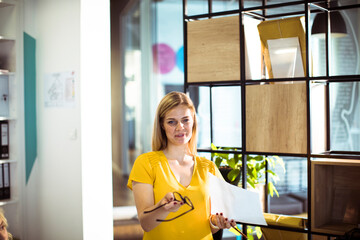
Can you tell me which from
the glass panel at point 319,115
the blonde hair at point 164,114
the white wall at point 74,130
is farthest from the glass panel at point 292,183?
the blonde hair at point 164,114

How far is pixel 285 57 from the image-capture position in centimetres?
242

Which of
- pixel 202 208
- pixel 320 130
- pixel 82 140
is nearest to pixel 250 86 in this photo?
pixel 320 130

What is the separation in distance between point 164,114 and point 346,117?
4.04 meters

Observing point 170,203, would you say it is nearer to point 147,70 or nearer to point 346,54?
point 346,54

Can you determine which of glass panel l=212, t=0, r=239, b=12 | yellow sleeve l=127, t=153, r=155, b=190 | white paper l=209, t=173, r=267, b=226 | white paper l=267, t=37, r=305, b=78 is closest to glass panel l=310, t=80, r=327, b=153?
white paper l=267, t=37, r=305, b=78

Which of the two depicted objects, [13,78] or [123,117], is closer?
[13,78]

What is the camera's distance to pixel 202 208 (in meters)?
1.94

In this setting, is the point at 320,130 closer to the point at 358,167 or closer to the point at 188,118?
the point at 358,167

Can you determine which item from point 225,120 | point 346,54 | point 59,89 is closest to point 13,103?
point 59,89

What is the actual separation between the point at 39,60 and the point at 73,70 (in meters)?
0.58

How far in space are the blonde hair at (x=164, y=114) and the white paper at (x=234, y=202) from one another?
0.81 ft

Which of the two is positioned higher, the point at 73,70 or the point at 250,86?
the point at 73,70

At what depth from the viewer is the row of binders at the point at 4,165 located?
12.6 ft

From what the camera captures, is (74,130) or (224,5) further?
(224,5)
